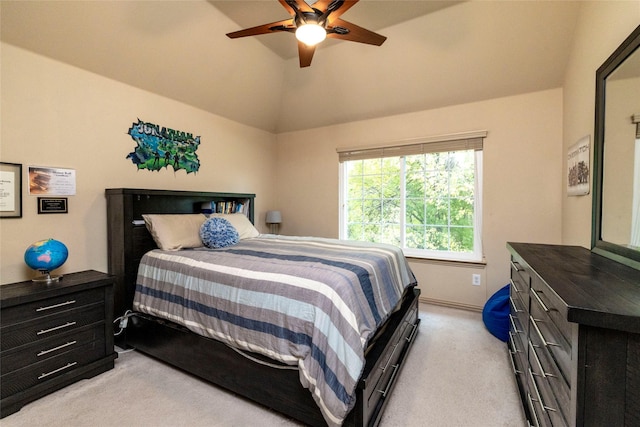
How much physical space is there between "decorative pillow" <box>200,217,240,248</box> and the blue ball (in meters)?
0.97

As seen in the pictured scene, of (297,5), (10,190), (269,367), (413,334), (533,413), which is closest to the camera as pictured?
(533,413)

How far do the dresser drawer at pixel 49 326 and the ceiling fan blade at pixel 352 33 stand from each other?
258cm

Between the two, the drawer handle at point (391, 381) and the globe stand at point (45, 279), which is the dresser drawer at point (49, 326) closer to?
the globe stand at point (45, 279)

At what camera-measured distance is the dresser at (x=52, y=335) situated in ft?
5.28

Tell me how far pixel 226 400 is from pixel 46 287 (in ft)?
4.60

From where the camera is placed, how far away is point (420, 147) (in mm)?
3381

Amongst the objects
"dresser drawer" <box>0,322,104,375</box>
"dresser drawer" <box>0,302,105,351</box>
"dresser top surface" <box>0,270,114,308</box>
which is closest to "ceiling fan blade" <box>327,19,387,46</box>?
"dresser top surface" <box>0,270,114,308</box>

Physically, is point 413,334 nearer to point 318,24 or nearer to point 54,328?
point 318,24

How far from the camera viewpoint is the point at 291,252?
2188 mm

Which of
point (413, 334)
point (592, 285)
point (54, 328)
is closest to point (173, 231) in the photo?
point (54, 328)

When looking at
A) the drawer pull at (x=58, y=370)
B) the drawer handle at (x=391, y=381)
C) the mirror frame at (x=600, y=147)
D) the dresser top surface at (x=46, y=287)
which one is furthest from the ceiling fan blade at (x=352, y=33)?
the drawer pull at (x=58, y=370)

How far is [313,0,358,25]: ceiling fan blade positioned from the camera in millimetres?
1613

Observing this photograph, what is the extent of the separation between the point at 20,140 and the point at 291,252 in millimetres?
2149

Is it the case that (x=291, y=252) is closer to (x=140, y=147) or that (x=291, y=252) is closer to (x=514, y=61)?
(x=140, y=147)
